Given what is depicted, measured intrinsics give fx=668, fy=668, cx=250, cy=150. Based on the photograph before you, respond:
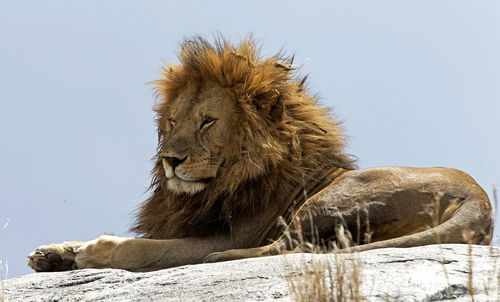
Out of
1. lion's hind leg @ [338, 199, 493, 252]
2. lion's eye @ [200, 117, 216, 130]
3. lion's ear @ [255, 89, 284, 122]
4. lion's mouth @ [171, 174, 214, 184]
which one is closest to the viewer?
lion's hind leg @ [338, 199, 493, 252]

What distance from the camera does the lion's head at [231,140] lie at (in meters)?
5.11

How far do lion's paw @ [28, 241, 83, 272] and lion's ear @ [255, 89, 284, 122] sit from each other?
1.74 m

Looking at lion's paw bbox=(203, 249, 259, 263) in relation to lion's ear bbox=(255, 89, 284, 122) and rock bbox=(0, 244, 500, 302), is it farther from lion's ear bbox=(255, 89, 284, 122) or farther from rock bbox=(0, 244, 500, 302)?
lion's ear bbox=(255, 89, 284, 122)

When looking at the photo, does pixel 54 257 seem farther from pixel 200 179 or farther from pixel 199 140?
pixel 199 140

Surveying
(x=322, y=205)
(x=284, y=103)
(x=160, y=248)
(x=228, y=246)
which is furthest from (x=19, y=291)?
(x=284, y=103)

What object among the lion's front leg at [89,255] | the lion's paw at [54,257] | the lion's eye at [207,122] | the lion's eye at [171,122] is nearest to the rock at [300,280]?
the lion's front leg at [89,255]

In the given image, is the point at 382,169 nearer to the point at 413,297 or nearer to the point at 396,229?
the point at 396,229

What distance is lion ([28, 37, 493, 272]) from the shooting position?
4.58 m

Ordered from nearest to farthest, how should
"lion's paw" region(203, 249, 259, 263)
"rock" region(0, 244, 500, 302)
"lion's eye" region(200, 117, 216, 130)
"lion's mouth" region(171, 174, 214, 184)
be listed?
"rock" region(0, 244, 500, 302) < "lion's paw" region(203, 249, 259, 263) < "lion's mouth" region(171, 174, 214, 184) < "lion's eye" region(200, 117, 216, 130)

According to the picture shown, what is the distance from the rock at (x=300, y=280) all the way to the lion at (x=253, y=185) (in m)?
0.54

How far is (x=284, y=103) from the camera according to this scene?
537 centimetres

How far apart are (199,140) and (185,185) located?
361 millimetres

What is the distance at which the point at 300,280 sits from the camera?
292 centimetres

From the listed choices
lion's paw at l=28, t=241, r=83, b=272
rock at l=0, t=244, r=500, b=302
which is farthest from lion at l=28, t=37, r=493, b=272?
rock at l=0, t=244, r=500, b=302
